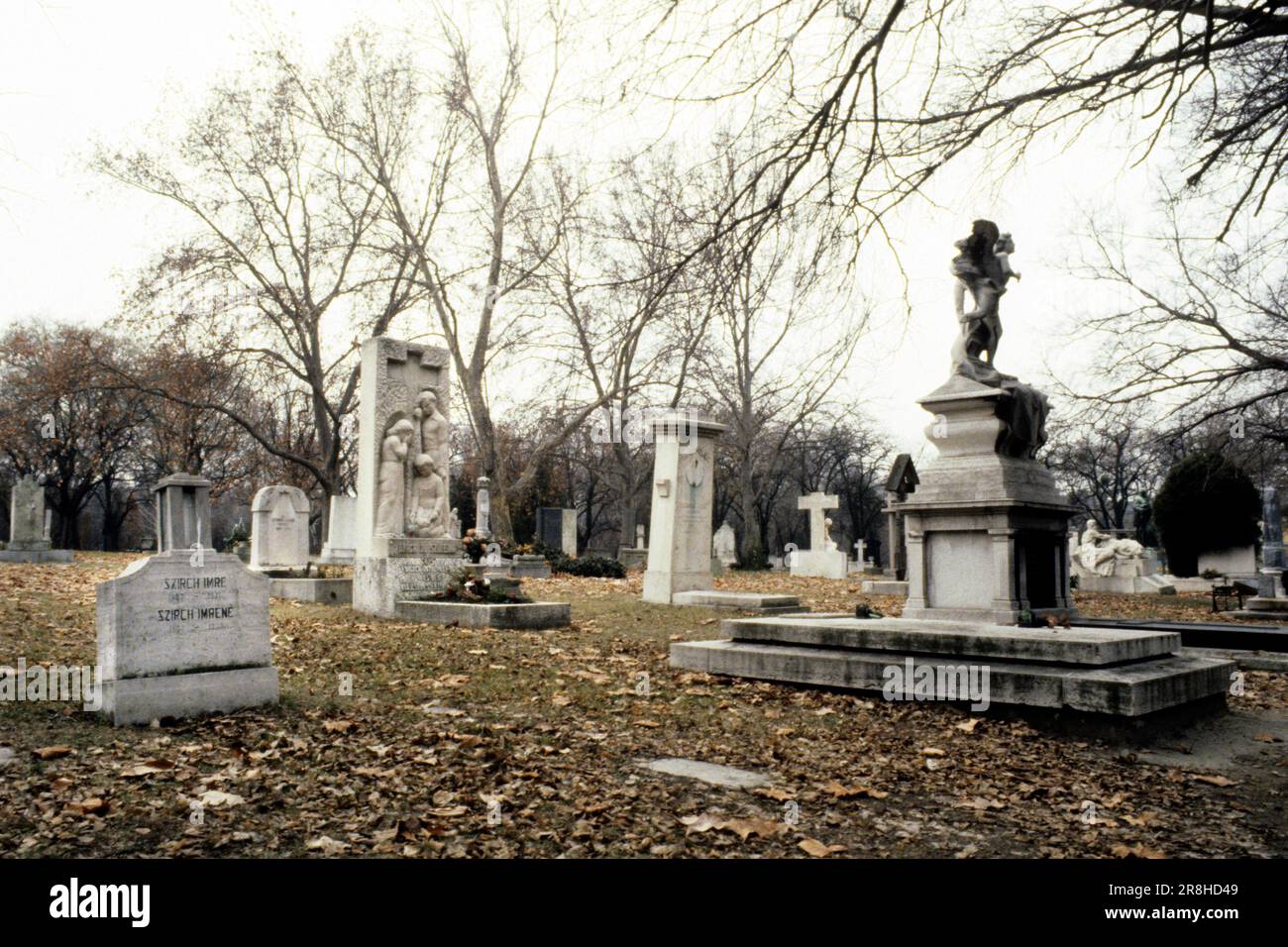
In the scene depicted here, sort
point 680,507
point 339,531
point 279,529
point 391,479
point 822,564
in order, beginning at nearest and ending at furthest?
point 391,479 → point 680,507 → point 279,529 → point 339,531 → point 822,564

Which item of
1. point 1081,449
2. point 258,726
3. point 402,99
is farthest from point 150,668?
point 1081,449

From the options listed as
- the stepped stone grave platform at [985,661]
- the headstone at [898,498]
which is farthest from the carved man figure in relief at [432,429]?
the headstone at [898,498]

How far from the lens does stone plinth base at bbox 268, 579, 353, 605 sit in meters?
15.4

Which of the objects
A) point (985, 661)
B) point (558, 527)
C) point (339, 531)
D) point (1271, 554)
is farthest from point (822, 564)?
point (985, 661)

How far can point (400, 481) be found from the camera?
1366 centimetres

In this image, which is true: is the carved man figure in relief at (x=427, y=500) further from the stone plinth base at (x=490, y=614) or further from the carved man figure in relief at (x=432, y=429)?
the stone plinth base at (x=490, y=614)

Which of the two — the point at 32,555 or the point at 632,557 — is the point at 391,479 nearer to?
Result: the point at 32,555

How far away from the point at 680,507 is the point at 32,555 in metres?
19.6

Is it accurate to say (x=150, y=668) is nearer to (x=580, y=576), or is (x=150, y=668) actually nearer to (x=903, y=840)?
(x=903, y=840)

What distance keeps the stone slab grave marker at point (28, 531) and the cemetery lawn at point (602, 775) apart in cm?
2010

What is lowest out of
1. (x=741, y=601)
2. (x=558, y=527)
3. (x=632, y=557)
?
(x=741, y=601)

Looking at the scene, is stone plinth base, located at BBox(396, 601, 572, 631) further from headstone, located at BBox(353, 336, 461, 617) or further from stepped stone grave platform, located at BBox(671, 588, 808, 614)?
stepped stone grave platform, located at BBox(671, 588, 808, 614)

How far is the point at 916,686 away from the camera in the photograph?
24.7ft

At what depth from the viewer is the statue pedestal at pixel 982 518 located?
950 centimetres
